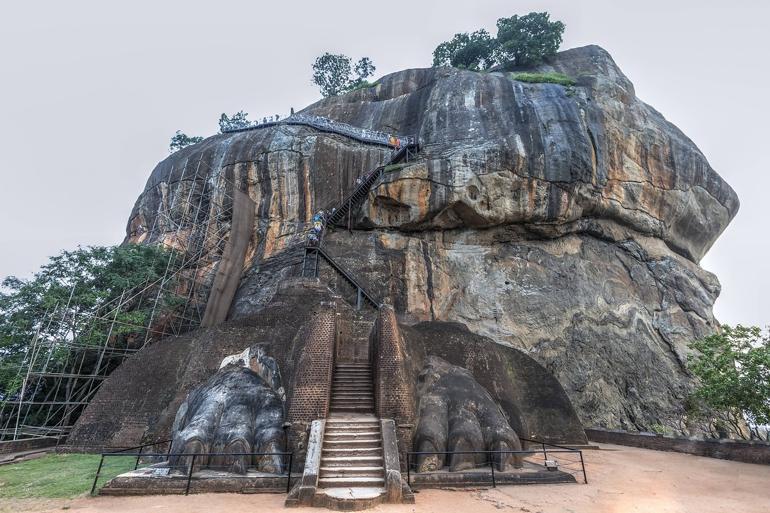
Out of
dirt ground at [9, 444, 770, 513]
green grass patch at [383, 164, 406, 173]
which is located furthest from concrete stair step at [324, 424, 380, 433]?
green grass patch at [383, 164, 406, 173]

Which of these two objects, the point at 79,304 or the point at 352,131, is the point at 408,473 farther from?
the point at 352,131

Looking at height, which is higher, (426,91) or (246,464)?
(426,91)

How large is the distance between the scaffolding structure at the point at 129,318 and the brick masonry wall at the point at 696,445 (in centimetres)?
1818

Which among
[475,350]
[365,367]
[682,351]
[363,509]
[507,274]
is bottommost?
[363,509]

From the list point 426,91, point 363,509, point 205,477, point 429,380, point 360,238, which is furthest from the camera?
point 426,91

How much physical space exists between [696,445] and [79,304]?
75.0 ft

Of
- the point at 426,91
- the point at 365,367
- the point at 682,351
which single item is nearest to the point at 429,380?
the point at 365,367

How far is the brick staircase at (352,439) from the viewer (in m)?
7.05

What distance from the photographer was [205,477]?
24.4 ft

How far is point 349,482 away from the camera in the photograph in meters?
6.91

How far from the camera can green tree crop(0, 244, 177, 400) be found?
16.9 meters

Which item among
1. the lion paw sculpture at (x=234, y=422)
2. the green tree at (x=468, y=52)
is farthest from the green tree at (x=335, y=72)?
the lion paw sculpture at (x=234, y=422)

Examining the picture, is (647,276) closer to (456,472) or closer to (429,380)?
(429,380)

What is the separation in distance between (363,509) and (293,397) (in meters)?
2.93
